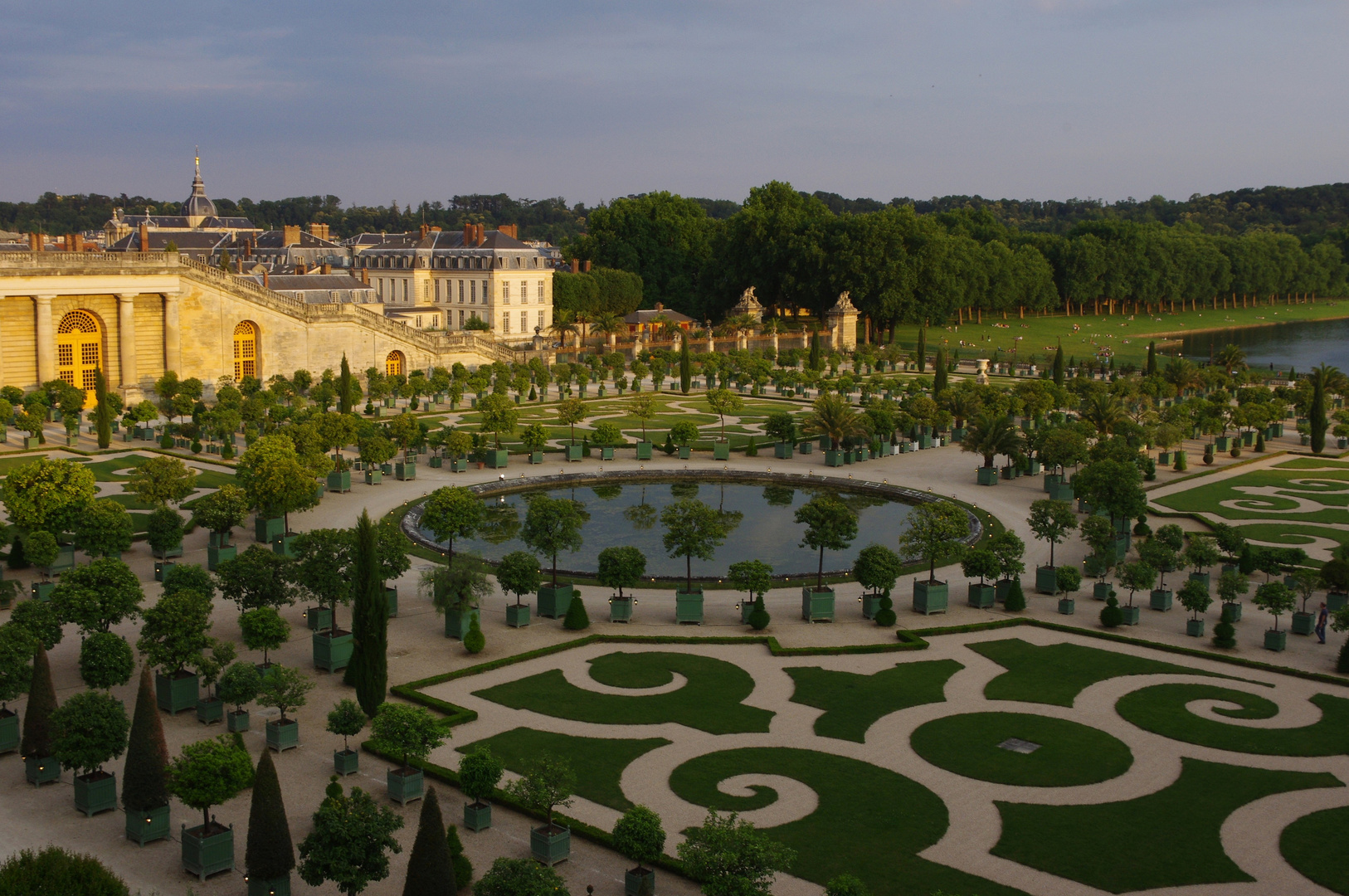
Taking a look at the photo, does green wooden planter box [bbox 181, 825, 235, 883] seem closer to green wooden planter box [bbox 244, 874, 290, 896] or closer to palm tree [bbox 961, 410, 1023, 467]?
green wooden planter box [bbox 244, 874, 290, 896]

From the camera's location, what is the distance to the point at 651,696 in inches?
1067

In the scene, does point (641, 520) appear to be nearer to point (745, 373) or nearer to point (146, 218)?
point (745, 373)

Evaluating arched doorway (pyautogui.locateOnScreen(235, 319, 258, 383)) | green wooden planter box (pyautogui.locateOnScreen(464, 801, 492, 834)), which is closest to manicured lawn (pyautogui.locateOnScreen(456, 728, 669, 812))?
green wooden planter box (pyautogui.locateOnScreen(464, 801, 492, 834))

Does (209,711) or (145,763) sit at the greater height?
(145,763)

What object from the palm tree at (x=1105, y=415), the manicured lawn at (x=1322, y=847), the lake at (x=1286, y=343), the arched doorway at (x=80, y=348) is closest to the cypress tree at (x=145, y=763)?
the manicured lawn at (x=1322, y=847)

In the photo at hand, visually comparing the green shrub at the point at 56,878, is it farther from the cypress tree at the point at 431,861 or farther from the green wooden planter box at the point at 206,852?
the cypress tree at the point at 431,861

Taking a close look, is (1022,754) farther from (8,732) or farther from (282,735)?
(8,732)

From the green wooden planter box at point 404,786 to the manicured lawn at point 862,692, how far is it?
8.07 metres

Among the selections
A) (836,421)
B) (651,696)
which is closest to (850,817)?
(651,696)

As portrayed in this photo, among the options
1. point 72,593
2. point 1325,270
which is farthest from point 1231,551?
point 1325,270

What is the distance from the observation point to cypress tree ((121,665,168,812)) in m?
20.0

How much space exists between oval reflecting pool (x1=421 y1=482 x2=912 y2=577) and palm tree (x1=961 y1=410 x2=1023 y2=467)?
594cm

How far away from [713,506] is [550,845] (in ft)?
91.9

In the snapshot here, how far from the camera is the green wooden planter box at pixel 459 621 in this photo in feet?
99.7
